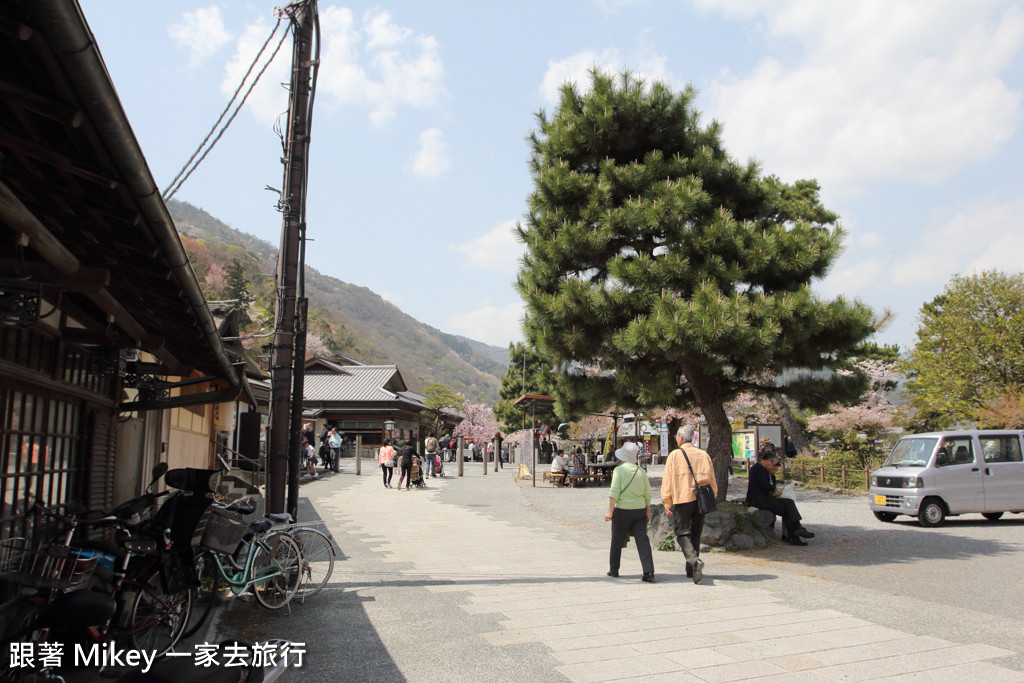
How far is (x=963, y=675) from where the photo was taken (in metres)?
4.57

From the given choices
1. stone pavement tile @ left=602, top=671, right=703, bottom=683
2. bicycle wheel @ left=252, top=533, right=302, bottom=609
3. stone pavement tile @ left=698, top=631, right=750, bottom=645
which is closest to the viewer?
stone pavement tile @ left=602, top=671, right=703, bottom=683

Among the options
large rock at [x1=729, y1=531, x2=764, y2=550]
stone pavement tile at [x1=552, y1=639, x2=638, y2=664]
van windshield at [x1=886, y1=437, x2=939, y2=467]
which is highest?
van windshield at [x1=886, y1=437, x2=939, y2=467]

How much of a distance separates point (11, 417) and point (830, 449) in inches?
976

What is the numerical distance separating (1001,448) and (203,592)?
14030 millimetres

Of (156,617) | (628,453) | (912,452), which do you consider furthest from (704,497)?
(912,452)

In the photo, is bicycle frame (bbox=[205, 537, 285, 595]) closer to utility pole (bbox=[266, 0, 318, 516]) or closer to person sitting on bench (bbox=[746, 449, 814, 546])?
utility pole (bbox=[266, 0, 318, 516])

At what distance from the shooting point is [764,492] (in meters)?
10.7

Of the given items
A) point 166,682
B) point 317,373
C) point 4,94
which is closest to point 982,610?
point 166,682

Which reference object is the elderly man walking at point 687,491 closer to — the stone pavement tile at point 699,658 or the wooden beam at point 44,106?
the stone pavement tile at point 699,658

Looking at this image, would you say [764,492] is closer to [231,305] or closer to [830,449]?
[231,305]

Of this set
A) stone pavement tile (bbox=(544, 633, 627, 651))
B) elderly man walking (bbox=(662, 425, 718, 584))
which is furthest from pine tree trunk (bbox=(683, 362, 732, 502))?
stone pavement tile (bbox=(544, 633, 627, 651))

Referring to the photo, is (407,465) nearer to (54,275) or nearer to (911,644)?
(911,644)

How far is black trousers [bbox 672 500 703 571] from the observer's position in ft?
25.7

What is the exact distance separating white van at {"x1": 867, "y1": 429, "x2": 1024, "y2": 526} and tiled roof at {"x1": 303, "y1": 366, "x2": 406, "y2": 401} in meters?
28.4
